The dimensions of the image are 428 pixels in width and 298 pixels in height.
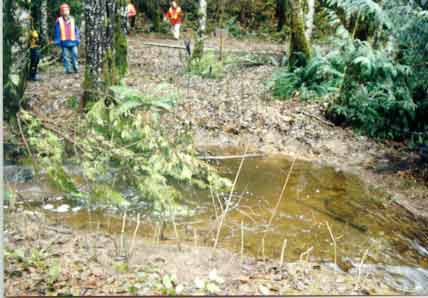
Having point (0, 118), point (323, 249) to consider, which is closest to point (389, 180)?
point (323, 249)

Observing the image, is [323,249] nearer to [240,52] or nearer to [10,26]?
[10,26]

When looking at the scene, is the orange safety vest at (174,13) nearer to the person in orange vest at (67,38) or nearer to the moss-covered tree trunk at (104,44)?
the moss-covered tree trunk at (104,44)

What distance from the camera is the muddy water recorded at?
2.77 meters

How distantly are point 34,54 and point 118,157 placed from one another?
0.93 m

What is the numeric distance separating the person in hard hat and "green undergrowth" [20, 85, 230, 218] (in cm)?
44

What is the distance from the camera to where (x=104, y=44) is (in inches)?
134

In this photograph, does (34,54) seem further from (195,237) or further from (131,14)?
(195,237)

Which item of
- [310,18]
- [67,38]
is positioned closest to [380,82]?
[310,18]

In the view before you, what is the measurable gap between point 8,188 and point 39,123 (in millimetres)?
348

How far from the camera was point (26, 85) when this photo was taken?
2.74 m

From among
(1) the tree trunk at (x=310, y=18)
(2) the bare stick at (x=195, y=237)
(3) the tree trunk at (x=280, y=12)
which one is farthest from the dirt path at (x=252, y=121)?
(3) the tree trunk at (x=280, y=12)

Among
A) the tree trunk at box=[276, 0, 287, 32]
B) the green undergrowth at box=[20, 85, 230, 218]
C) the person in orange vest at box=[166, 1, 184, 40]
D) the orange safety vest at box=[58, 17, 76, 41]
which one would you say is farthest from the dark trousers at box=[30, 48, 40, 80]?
the tree trunk at box=[276, 0, 287, 32]

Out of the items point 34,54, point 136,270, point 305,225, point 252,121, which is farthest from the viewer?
point 252,121

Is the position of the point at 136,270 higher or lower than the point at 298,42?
lower
